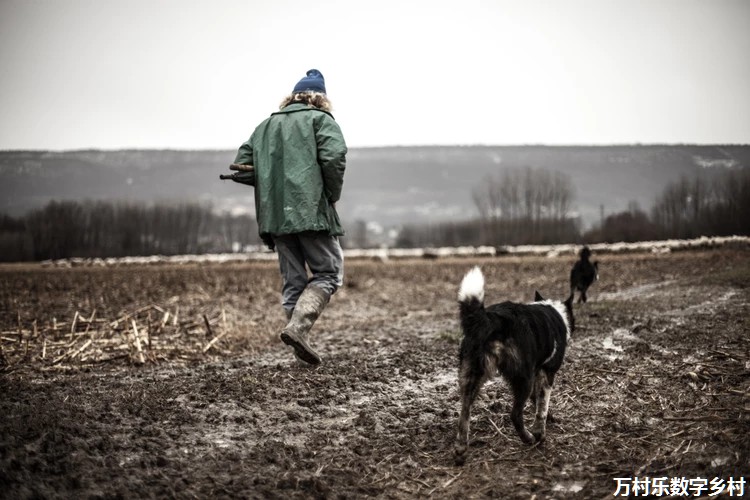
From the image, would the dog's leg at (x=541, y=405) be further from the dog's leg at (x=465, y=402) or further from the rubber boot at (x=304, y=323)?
the rubber boot at (x=304, y=323)

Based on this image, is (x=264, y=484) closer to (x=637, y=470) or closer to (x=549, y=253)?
(x=637, y=470)

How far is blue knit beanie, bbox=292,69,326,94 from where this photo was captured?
20.9 feet

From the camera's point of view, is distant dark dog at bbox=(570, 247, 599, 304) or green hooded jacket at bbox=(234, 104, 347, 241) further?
distant dark dog at bbox=(570, 247, 599, 304)

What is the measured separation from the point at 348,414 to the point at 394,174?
16623cm

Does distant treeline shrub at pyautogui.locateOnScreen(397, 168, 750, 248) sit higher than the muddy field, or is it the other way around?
distant treeline shrub at pyautogui.locateOnScreen(397, 168, 750, 248)

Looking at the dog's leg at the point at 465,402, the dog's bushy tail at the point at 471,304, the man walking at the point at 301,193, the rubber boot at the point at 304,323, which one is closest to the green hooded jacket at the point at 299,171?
the man walking at the point at 301,193

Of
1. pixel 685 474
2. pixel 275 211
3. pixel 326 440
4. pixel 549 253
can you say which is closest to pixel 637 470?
pixel 685 474

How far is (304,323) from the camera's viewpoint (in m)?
5.91

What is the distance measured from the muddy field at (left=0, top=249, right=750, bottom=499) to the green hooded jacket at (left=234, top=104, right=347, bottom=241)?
1765 millimetres

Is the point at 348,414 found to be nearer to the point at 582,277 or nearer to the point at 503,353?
the point at 503,353

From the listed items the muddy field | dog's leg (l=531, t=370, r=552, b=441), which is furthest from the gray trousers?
dog's leg (l=531, t=370, r=552, b=441)

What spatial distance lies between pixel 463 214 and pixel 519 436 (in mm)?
145890

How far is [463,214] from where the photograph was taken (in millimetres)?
147875

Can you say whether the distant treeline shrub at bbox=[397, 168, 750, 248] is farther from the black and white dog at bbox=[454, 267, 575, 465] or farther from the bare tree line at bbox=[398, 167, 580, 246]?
the black and white dog at bbox=[454, 267, 575, 465]
